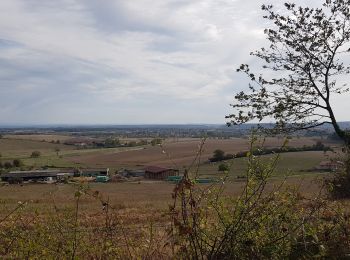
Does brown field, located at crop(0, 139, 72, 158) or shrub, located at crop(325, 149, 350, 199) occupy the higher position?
shrub, located at crop(325, 149, 350, 199)

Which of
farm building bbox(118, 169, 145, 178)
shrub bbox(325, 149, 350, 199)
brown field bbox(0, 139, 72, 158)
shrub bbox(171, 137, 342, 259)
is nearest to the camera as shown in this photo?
shrub bbox(171, 137, 342, 259)

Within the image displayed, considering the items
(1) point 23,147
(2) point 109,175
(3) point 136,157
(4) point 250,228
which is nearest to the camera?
(4) point 250,228

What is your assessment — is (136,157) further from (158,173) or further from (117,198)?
(117,198)

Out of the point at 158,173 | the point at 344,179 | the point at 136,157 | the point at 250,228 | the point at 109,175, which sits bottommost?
the point at 109,175

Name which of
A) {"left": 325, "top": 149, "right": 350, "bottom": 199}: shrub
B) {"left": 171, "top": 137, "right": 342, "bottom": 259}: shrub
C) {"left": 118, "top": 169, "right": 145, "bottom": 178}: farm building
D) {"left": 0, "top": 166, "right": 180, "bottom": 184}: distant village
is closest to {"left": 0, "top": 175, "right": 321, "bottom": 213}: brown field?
{"left": 171, "top": 137, "right": 342, "bottom": 259}: shrub

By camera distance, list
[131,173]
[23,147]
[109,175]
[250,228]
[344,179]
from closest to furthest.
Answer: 1. [250,228]
2. [344,179]
3. [109,175]
4. [131,173]
5. [23,147]

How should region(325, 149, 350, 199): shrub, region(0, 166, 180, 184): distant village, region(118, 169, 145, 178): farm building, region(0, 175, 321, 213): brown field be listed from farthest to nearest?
region(118, 169, 145, 178): farm building
region(0, 166, 180, 184): distant village
region(325, 149, 350, 199): shrub
region(0, 175, 321, 213): brown field

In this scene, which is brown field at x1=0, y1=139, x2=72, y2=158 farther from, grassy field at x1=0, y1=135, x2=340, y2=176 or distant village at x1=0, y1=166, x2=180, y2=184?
distant village at x1=0, y1=166, x2=180, y2=184

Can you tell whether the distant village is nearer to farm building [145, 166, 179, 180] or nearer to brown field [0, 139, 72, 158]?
farm building [145, 166, 179, 180]

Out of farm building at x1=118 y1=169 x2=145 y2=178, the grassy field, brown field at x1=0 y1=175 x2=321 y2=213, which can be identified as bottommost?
farm building at x1=118 y1=169 x2=145 y2=178

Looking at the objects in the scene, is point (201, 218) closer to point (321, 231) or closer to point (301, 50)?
point (321, 231)

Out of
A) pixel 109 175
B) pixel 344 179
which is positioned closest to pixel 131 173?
pixel 109 175

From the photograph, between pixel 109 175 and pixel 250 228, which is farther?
pixel 109 175

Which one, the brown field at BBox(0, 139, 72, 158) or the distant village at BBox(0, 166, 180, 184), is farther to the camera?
the brown field at BBox(0, 139, 72, 158)
